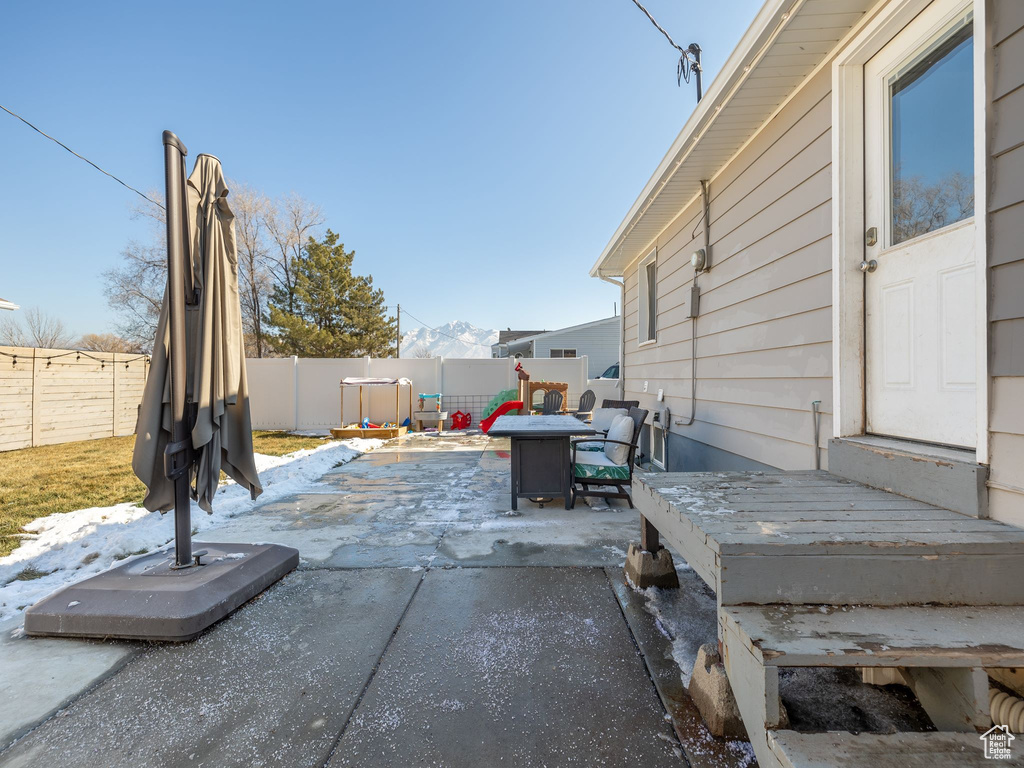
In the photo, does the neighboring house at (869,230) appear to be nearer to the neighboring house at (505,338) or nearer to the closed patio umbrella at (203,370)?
the closed patio umbrella at (203,370)

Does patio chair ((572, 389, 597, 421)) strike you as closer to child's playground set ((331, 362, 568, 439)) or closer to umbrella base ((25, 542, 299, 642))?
child's playground set ((331, 362, 568, 439))

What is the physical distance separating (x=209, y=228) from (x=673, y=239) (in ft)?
13.9

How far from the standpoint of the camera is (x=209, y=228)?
2318mm

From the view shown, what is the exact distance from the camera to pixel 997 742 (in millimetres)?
946

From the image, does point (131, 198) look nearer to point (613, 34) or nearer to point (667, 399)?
point (613, 34)

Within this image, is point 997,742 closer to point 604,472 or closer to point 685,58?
point 604,472

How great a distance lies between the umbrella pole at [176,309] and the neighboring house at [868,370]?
7.36ft

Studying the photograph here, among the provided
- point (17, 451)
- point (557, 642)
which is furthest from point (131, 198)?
point (557, 642)

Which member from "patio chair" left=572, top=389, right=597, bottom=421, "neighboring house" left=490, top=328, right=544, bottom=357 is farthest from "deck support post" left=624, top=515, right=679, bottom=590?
"neighboring house" left=490, top=328, right=544, bottom=357

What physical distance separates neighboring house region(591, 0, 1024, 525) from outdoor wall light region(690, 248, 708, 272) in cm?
21

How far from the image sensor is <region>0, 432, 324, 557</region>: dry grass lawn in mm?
3814

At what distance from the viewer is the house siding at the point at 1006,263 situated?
138 centimetres

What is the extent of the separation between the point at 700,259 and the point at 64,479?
7193mm

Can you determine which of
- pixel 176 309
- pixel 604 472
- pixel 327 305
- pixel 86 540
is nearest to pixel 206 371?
pixel 176 309
